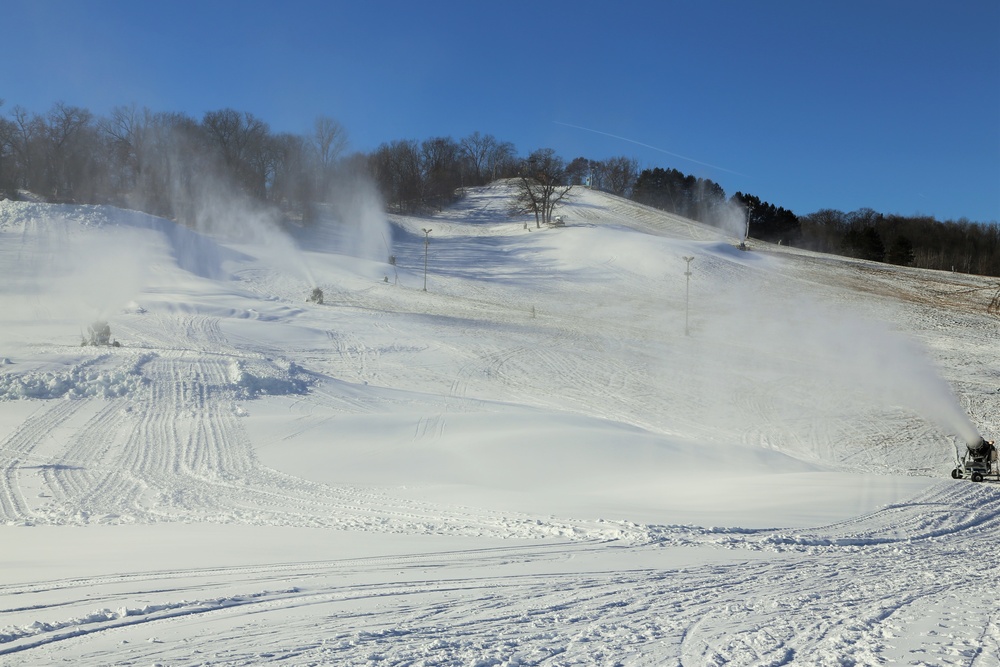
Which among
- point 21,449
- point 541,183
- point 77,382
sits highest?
point 541,183

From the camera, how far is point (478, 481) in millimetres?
12969

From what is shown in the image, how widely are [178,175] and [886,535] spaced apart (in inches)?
2947

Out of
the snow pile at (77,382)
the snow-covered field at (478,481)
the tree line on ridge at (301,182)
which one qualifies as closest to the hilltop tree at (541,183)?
the tree line on ridge at (301,182)

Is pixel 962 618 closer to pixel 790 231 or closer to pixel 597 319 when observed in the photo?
pixel 597 319

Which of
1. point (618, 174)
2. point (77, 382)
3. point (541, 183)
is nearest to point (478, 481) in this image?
point (77, 382)

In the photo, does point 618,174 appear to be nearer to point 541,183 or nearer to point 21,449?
point 541,183

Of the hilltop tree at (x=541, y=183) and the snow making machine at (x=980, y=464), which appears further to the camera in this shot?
the hilltop tree at (x=541, y=183)

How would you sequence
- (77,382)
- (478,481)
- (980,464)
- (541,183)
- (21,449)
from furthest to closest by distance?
(541,183) < (77,382) < (980,464) < (21,449) < (478,481)

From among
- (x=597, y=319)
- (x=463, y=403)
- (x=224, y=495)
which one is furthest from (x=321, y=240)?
(x=224, y=495)

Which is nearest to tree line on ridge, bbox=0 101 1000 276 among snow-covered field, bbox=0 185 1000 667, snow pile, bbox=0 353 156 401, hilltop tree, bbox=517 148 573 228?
hilltop tree, bbox=517 148 573 228

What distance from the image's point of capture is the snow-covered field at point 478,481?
5480mm

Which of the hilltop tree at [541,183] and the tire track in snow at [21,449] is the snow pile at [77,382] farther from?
the hilltop tree at [541,183]

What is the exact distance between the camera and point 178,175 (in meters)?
71.2

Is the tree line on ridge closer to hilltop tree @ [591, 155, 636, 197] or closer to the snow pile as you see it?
hilltop tree @ [591, 155, 636, 197]
